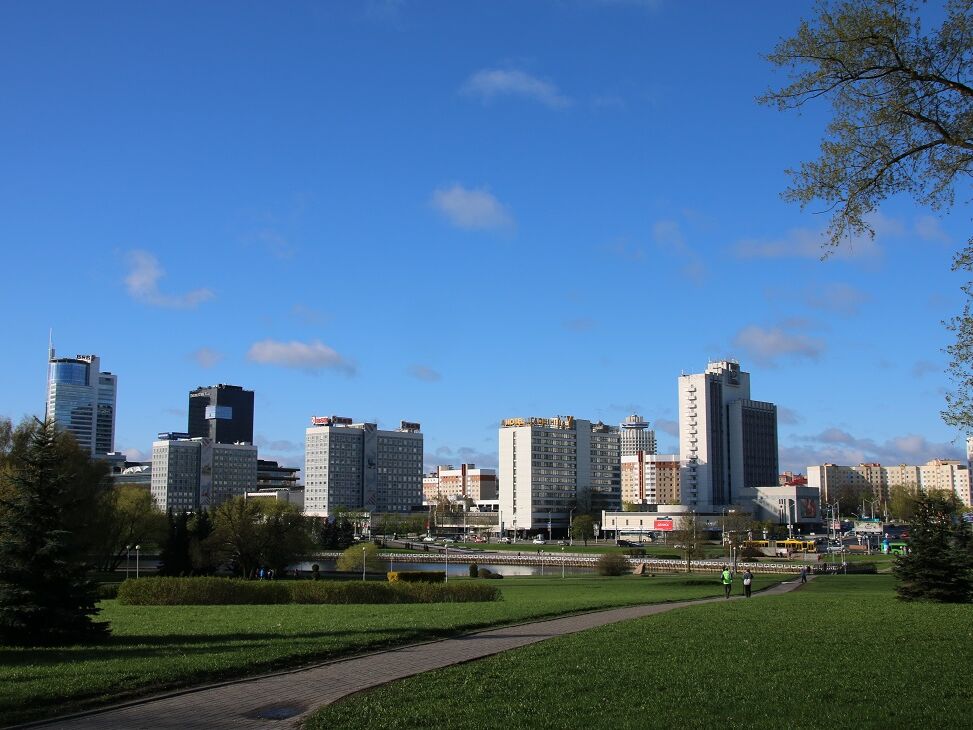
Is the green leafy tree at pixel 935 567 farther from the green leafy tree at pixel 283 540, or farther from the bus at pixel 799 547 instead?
the bus at pixel 799 547

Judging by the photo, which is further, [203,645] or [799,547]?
[799,547]

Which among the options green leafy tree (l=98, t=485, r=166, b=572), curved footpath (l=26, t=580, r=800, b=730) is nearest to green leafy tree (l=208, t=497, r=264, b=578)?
green leafy tree (l=98, t=485, r=166, b=572)

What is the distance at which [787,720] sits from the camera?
11.6 metres

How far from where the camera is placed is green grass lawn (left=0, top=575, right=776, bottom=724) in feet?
46.8

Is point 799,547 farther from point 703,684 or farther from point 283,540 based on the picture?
point 703,684

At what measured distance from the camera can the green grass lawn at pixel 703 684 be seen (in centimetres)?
1180

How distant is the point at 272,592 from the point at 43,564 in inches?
726

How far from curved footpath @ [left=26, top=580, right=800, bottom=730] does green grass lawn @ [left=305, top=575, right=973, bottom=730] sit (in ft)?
2.37

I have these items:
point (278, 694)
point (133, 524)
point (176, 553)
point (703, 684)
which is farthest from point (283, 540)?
point (703, 684)

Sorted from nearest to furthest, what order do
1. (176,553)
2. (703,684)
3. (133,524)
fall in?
1. (703,684)
2. (176,553)
3. (133,524)

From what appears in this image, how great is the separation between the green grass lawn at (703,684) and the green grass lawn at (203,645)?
12.5 feet

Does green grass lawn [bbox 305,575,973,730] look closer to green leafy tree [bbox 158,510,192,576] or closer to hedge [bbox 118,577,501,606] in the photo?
hedge [bbox 118,577,501,606]

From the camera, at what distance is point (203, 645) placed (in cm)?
2025

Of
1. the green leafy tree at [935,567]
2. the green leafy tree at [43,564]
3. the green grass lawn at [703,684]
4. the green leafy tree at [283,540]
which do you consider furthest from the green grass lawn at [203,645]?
the green leafy tree at [283,540]
